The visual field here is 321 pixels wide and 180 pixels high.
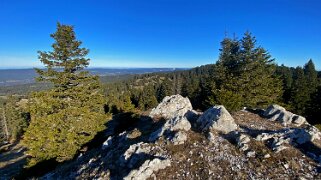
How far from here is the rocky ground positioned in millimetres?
12586

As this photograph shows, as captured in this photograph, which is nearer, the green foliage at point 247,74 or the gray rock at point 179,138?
the gray rock at point 179,138

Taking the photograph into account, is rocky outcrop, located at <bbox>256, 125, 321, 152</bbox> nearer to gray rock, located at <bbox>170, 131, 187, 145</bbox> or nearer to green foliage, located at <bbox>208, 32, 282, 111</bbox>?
gray rock, located at <bbox>170, 131, 187, 145</bbox>

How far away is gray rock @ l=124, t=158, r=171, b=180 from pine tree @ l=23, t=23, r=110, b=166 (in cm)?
1166

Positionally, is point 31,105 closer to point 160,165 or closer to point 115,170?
point 115,170

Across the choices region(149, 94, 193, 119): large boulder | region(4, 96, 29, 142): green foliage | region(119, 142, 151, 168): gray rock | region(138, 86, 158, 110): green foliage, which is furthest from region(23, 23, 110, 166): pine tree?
region(4, 96, 29, 142): green foliage

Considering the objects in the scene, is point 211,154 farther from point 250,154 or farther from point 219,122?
point 219,122

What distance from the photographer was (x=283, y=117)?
2023cm

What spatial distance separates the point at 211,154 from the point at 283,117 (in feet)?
32.3

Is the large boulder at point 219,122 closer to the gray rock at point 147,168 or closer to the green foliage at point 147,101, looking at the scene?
the gray rock at point 147,168

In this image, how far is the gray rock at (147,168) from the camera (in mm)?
12609

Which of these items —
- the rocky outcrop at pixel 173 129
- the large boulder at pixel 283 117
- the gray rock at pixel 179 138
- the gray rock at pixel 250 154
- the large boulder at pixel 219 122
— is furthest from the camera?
the large boulder at pixel 283 117

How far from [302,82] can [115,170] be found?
3995cm

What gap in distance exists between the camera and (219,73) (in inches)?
1558

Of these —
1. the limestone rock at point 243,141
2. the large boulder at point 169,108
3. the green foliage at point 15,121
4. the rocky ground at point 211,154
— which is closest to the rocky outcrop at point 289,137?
the rocky ground at point 211,154
